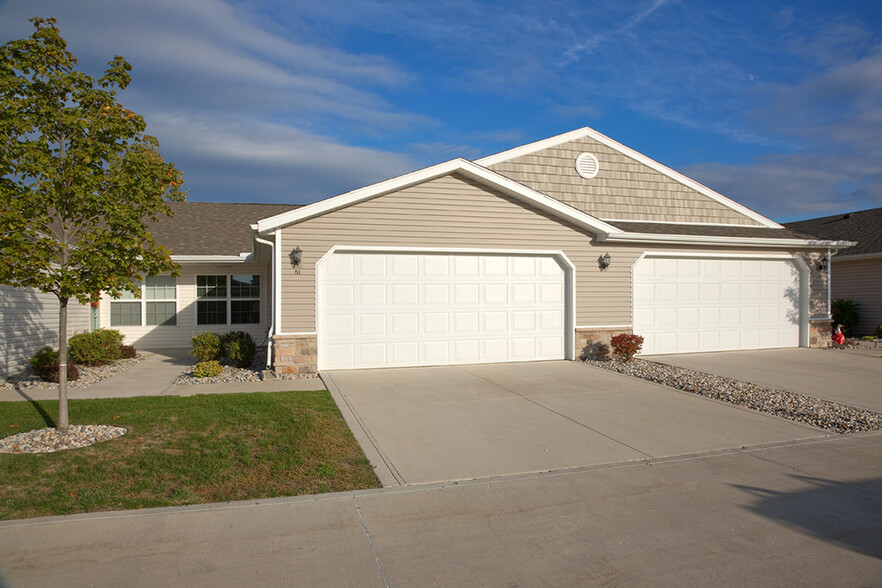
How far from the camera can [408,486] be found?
5.22 m

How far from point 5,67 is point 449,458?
6.23 metres

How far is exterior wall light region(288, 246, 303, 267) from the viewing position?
10507 mm

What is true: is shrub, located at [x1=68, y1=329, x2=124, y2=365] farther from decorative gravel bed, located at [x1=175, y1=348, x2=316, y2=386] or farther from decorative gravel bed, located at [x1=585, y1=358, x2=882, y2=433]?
decorative gravel bed, located at [x1=585, y1=358, x2=882, y2=433]

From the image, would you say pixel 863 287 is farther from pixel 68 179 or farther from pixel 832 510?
pixel 68 179

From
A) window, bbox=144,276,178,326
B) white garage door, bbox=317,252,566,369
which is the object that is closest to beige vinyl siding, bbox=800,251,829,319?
white garage door, bbox=317,252,566,369

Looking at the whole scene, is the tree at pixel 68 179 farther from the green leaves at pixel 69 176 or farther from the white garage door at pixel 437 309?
the white garage door at pixel 437 309

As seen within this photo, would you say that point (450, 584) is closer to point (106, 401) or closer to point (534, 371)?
point (106, 401)

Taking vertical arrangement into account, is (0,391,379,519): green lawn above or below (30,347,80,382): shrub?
below

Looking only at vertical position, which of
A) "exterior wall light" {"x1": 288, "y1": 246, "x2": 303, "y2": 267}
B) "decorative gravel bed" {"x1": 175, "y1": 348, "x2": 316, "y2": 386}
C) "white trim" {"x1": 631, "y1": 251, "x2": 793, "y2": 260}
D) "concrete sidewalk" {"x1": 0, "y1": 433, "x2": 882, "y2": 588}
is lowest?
Result: "concrete sidewalk" {"x1": 0, "y1": 433, "x2": 882, "y2": 588}

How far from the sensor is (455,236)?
38.3 ft

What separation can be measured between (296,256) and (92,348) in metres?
5.32

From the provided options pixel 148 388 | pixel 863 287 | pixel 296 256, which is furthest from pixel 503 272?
pixel 863 287

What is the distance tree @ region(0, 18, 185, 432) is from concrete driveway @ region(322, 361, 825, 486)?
3394 mm

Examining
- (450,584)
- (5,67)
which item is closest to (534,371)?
(450,584)
